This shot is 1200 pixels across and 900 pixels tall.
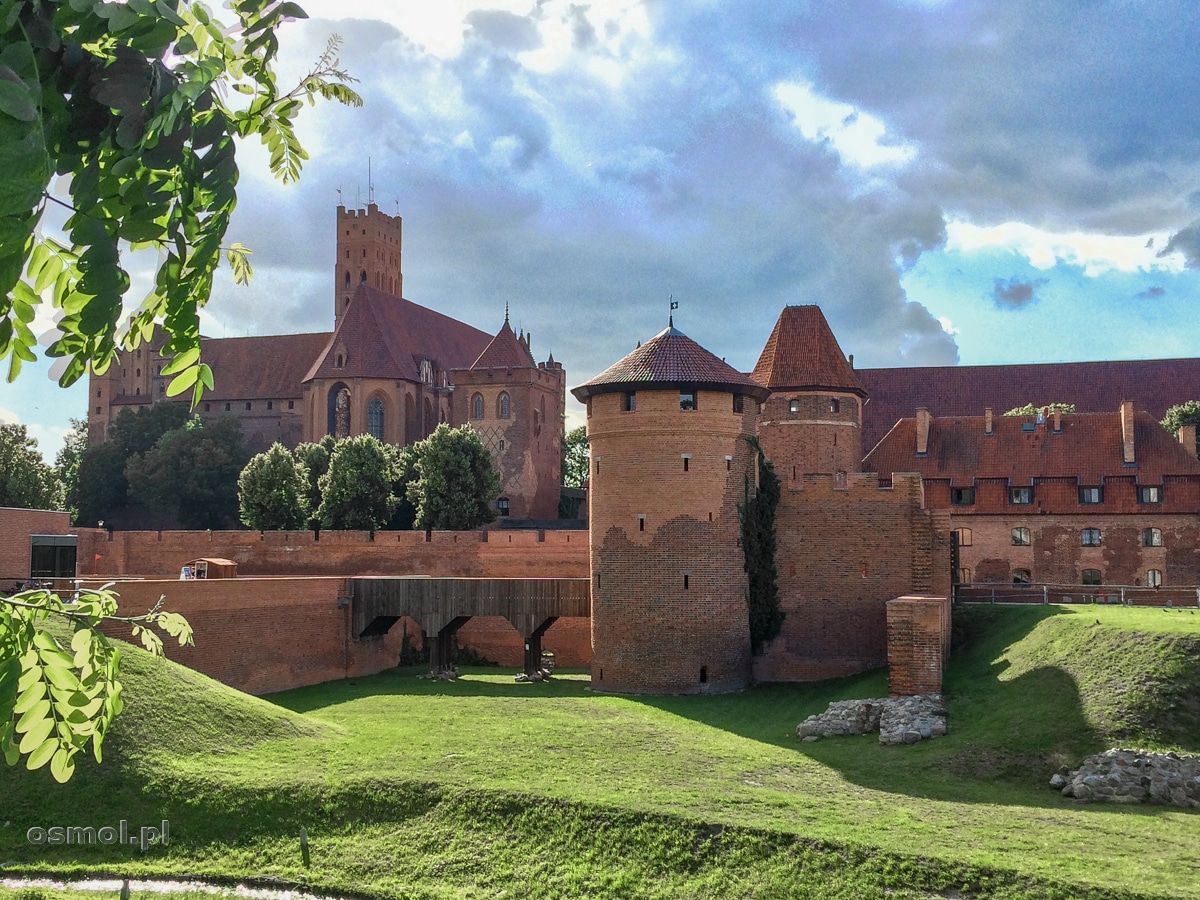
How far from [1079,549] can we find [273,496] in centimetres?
3264

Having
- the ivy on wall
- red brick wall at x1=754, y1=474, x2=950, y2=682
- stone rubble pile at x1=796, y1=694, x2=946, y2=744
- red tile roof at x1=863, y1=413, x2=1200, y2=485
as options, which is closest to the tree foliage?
stone rubble pile at x1=796, y1=694, x2=946, y2=744

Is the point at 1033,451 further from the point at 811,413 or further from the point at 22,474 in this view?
the point at 22,474

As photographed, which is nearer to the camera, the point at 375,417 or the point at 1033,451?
the point at 1033,451

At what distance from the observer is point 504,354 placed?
6203 cm

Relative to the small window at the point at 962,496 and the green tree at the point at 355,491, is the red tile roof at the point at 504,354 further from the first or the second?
the small window at the point at 962,496

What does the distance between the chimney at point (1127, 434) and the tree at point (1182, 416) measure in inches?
354

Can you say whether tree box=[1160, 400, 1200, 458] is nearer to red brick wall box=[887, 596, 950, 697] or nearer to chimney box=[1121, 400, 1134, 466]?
chimney box=[1121, 400, 1134, 466]

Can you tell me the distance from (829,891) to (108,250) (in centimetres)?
1277

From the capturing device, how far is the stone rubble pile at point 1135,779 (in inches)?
630

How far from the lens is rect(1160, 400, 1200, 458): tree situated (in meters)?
50.8

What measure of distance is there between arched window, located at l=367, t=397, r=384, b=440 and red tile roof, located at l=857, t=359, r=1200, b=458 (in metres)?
26.6

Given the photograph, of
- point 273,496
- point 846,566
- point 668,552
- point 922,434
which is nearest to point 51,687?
point 668,552

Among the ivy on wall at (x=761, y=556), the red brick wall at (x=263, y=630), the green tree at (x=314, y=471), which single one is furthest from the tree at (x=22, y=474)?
the ivy on wall at (x=761, y=556)

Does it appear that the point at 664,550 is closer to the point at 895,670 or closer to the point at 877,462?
the point at 895,670
